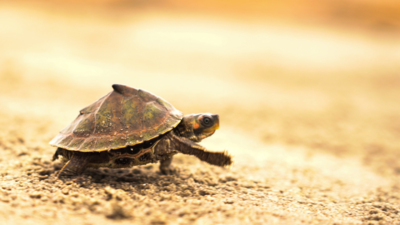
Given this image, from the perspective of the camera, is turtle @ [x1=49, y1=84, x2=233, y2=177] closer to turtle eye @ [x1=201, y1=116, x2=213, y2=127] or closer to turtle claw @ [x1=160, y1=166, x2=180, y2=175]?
turtle eye @ [x1=201, y1=116, x2=213, y2=127]

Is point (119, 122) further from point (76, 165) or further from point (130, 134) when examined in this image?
point (76, 165)

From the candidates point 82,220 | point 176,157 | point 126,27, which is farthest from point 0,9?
point 82,220

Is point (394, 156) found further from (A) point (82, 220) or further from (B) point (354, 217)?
(A) point (82, 220)

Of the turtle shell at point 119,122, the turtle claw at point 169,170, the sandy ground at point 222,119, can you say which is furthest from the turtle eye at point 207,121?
the turtle claw at point 169,170

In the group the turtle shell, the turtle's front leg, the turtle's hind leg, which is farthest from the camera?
the turtle's front leg

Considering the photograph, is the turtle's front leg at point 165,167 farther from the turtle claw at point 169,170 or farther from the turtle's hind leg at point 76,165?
the turtle's hind leg at point 76,165

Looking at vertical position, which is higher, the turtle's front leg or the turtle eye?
the turtle eye

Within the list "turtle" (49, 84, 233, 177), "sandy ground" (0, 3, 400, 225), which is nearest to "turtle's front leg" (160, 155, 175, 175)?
"sandy ground" (0, 3, 400, 225)
